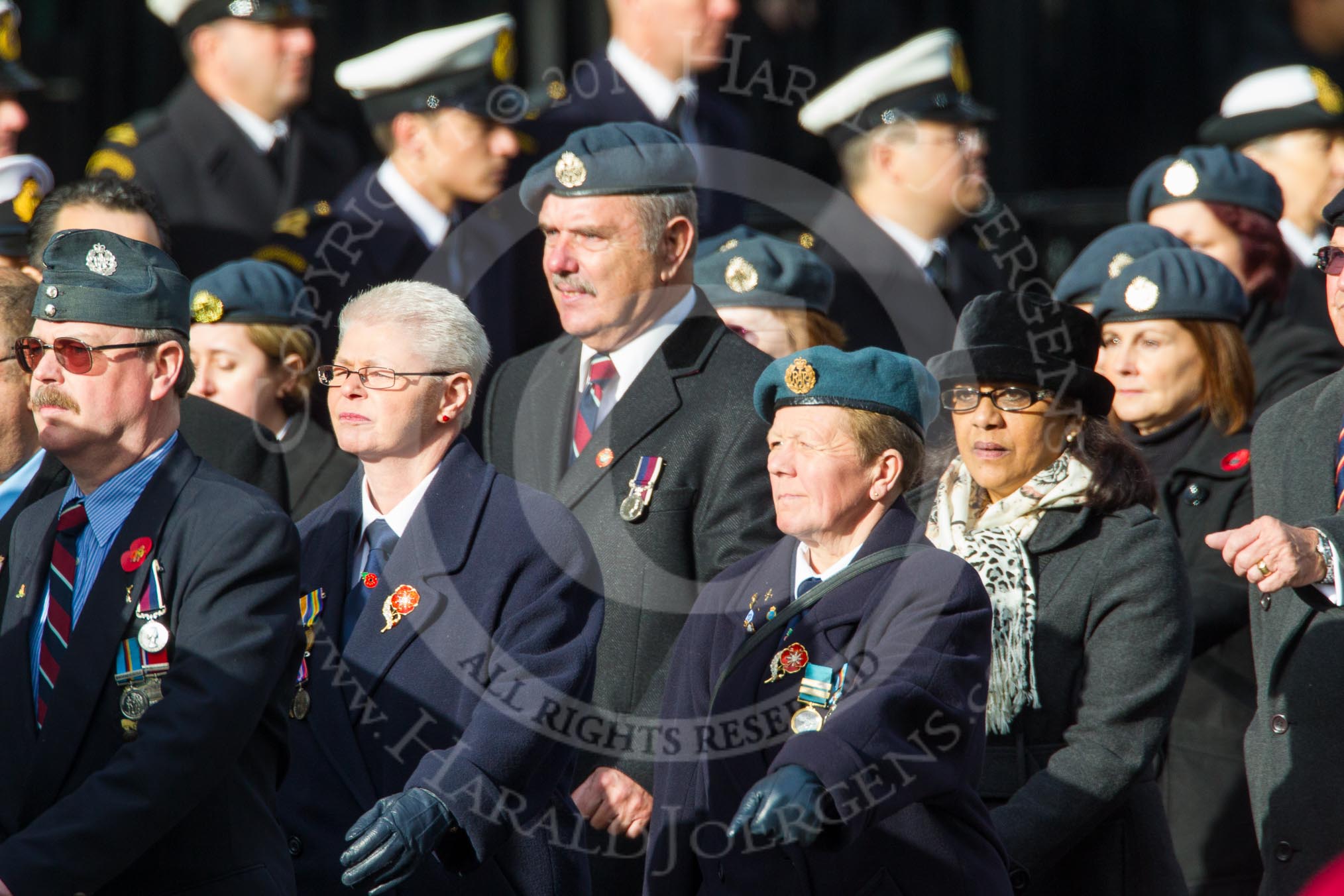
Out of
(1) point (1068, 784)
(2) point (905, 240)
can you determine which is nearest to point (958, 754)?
(1) point (1068, 784)

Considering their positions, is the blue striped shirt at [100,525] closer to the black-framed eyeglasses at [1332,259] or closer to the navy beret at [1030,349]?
the navy beret at [1030,349]

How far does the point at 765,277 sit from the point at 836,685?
87.1 inches

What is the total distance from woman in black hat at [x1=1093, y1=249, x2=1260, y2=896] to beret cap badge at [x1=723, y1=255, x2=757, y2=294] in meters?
1.00

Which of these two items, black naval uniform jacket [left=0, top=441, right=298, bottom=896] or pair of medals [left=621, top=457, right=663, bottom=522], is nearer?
black naval uniform jacket [left=0, top=441, right=298, bottom=896]

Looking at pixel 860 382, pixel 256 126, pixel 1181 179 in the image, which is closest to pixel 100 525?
pixel 860 382

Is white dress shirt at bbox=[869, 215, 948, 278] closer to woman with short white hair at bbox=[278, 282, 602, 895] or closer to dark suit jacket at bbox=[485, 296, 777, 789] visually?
dark suit jacket at bbox=[485, 296, 777, 789]

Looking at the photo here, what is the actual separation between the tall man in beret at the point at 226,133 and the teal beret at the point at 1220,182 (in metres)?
3.29

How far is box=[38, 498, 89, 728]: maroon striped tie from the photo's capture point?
10.8 ft

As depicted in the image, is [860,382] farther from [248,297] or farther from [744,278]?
[248,297]

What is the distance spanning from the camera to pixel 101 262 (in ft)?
11.3

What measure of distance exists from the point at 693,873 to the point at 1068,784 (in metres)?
0.91

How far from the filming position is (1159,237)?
18.6 ft

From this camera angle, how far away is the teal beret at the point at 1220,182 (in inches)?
232

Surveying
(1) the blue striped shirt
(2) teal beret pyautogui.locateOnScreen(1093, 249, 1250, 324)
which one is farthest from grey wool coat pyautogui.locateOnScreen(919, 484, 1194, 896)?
(1) the blue striped shirt
